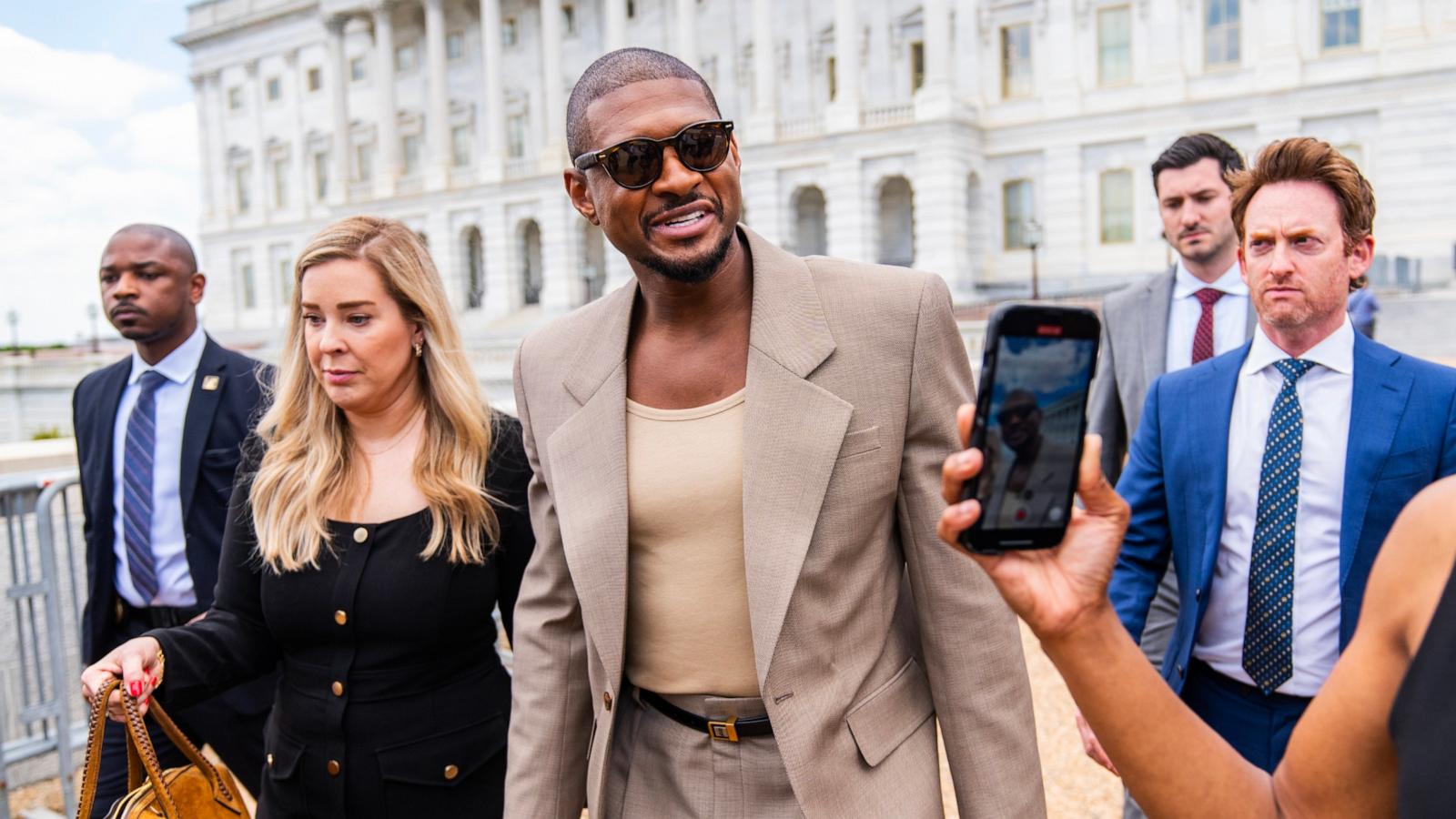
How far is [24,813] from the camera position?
196 inches

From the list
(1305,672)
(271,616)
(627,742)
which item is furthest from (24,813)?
(1305,672)

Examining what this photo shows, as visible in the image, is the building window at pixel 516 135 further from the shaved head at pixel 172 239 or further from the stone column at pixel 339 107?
the shaved head at pixel 172 239

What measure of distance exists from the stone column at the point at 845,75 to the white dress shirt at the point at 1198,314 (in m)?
34.4

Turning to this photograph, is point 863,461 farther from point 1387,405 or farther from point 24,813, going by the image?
point 24,813

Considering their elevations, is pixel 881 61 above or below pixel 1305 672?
above

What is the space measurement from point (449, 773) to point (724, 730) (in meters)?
1.07

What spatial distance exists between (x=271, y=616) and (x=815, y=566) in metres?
1.72

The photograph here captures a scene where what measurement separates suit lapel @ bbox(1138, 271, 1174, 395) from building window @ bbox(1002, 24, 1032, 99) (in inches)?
1384

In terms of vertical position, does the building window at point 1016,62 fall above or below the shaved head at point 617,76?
above

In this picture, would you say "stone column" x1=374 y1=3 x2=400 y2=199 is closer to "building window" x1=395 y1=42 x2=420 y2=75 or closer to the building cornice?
"building window" x1=395 y1=42 x2=420 y2=75

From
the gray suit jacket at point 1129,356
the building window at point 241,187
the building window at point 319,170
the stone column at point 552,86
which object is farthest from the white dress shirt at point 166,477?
the building window at point 241,187

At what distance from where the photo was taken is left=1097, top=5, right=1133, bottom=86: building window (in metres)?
35.4

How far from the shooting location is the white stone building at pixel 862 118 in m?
31.2

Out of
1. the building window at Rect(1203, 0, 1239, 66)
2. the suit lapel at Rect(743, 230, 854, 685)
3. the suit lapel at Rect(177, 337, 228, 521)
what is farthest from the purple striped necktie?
the building window at Rect(1203, 0, 1239, 66)
